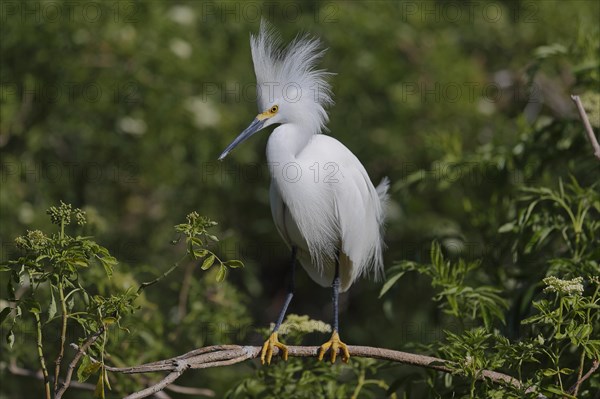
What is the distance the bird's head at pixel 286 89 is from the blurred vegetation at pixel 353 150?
1.84ft

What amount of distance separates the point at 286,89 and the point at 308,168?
0.35 metres

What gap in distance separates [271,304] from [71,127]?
6.68 ft

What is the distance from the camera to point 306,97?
332cm

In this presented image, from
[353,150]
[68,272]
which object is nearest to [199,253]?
[68,272]

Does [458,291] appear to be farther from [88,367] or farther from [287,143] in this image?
[88,367]

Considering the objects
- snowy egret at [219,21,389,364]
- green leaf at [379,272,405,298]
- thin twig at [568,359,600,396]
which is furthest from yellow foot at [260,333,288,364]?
thin twig at [568,359,600,396]

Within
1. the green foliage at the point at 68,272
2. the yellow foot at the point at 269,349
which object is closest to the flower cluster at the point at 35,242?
the green foliage at the point at 68,272

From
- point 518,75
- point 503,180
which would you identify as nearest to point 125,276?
point 503,180

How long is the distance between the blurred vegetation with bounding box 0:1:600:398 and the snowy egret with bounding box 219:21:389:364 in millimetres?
264

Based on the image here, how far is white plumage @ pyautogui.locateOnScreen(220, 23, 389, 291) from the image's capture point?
126 inches

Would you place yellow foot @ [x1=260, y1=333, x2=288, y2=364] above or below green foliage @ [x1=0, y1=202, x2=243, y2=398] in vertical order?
below

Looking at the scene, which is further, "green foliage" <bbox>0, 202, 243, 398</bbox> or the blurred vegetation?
the blurred vegetation

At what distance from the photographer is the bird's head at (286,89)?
3.28 m

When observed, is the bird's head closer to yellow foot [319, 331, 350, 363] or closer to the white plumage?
the white plumage
